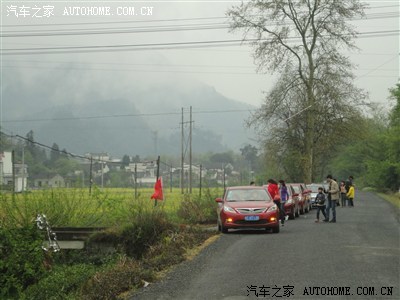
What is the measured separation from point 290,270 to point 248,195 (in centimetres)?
1027

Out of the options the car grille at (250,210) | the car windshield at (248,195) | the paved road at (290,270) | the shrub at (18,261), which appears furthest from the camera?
the car windshield at (248,195)

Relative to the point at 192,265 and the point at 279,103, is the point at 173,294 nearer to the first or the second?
the point at 192,265

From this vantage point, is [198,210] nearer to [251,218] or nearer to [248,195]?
[248,195]

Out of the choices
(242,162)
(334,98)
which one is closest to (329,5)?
(334,98)

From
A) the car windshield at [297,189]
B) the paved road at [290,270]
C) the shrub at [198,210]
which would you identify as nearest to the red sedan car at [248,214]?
the paved road at [290,270]

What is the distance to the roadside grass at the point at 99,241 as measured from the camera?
1387cm

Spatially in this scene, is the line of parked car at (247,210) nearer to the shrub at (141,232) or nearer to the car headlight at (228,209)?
the car headlight at (228,209)

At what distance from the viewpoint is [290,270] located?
12.6 metres

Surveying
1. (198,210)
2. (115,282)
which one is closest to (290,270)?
(115,282)

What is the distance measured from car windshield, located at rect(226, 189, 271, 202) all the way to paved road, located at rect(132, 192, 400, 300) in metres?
3.49

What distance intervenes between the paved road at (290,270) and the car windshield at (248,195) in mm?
3486

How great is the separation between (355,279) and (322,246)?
4.99 m

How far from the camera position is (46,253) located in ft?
59.6

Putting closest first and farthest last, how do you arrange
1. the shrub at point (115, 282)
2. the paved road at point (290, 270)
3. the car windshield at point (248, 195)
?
the paved road at point (290, 270)
the shrub at point (115, 282)
the car windshield at point (248, 195)
